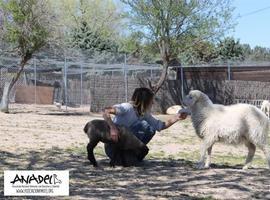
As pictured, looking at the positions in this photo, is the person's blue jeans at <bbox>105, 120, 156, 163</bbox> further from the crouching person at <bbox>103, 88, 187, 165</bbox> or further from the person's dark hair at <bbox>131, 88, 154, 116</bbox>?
the person's dark hair at <bbox>131, 88, 154, 116</bbox>

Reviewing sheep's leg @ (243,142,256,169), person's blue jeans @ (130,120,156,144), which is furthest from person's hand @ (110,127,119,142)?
sheep's leg @ (243,142,256,169)

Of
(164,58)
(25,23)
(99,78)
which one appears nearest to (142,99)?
(25,23)

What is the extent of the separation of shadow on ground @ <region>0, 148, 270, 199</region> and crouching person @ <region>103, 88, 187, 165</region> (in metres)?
0.29

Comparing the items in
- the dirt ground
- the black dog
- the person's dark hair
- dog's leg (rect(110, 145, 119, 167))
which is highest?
the person's dark hair

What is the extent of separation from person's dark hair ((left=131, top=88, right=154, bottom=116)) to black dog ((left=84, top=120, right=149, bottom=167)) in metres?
0.43

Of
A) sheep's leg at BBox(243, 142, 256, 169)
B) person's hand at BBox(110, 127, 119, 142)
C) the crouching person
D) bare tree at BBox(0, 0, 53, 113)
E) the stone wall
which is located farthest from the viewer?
the stone wall

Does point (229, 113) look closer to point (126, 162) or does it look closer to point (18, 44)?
point (126, 162)

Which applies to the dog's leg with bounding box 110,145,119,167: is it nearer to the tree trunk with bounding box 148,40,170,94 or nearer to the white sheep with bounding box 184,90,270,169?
the white sheep with bounding box 184,90,270,169

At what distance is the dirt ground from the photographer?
6.40 metres

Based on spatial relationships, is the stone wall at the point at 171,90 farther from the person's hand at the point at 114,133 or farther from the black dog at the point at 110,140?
the person's hand at the point at 114,133

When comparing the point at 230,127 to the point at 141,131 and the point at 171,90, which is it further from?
the point at 171,90

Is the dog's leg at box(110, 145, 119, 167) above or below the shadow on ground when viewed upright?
above

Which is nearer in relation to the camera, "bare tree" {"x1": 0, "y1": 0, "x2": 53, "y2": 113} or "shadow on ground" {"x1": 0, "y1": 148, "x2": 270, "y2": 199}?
"shadow on ground" {"x1": 0, "y1": 148, "x2": 270, "y2": 199}

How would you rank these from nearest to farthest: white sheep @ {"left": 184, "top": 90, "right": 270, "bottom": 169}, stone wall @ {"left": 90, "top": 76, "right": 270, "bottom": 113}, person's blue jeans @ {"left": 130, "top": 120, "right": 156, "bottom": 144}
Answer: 1. white sheep @ {"left": 184, "top": 90, "right": 270, "bottom": 169}
2. person's blue jeans @ {"left": 130, "top": 120, "right": 156, "bottom": 144}
3. stone wall @ {"left": 90, "top": 76, "right": 270, "bottom": 113}
